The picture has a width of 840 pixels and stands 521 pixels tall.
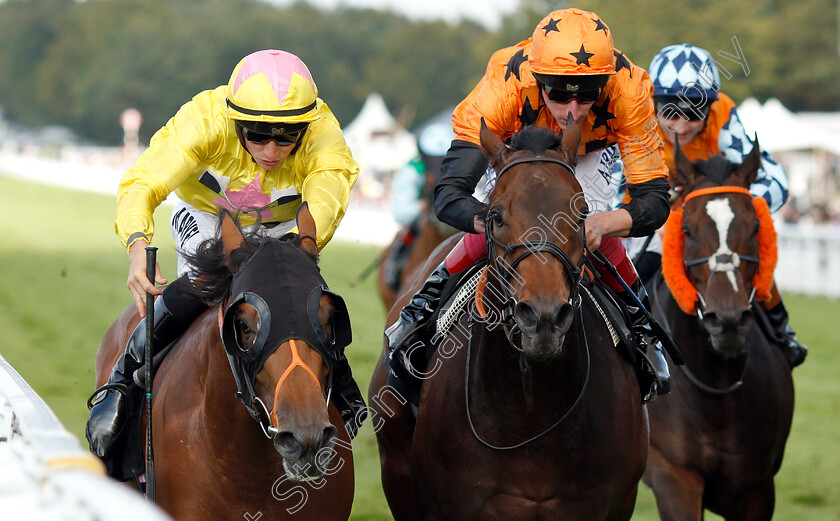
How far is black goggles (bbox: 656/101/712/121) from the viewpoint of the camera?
542cm

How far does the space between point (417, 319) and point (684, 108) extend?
207cm

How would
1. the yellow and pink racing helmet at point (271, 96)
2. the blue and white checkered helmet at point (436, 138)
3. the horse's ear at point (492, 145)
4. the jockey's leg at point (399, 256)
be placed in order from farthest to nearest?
the jockey's leg at point (399, 256) → the blue and white checkered helmet at point (436, 138) → the yellow and pink racing helmet at point (271, 96) → the horse's ear at point (492, 145)

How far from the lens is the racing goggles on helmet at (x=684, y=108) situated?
541 centimetres

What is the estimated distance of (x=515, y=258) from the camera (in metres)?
3.22

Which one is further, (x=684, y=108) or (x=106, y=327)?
(x=106, y=327)

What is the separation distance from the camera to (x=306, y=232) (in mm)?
3371

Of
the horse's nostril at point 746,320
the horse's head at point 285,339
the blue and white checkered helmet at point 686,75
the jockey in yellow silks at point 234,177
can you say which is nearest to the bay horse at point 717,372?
the horse's nostril at point 746,320

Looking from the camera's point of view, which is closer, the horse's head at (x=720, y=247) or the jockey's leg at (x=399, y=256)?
the horse's head at (x=720, y=247)

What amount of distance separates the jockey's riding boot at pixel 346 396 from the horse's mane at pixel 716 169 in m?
2.21

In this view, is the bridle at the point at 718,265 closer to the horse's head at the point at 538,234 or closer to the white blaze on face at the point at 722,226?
the white blaze on face at the point at 722,226

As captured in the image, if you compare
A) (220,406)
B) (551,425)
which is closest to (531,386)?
(551,425)

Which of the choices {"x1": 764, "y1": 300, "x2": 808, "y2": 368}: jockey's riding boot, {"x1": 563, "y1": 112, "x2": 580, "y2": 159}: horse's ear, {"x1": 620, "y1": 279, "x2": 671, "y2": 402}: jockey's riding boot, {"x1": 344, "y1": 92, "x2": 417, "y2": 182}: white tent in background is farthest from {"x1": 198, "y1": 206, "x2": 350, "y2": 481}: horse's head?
{"x1": 344, "y1": 92, "x2": 417, "y2": 182}: white tent in background

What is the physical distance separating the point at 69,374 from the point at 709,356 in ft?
Result: 20.1

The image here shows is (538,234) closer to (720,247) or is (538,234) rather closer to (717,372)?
(720,247)
